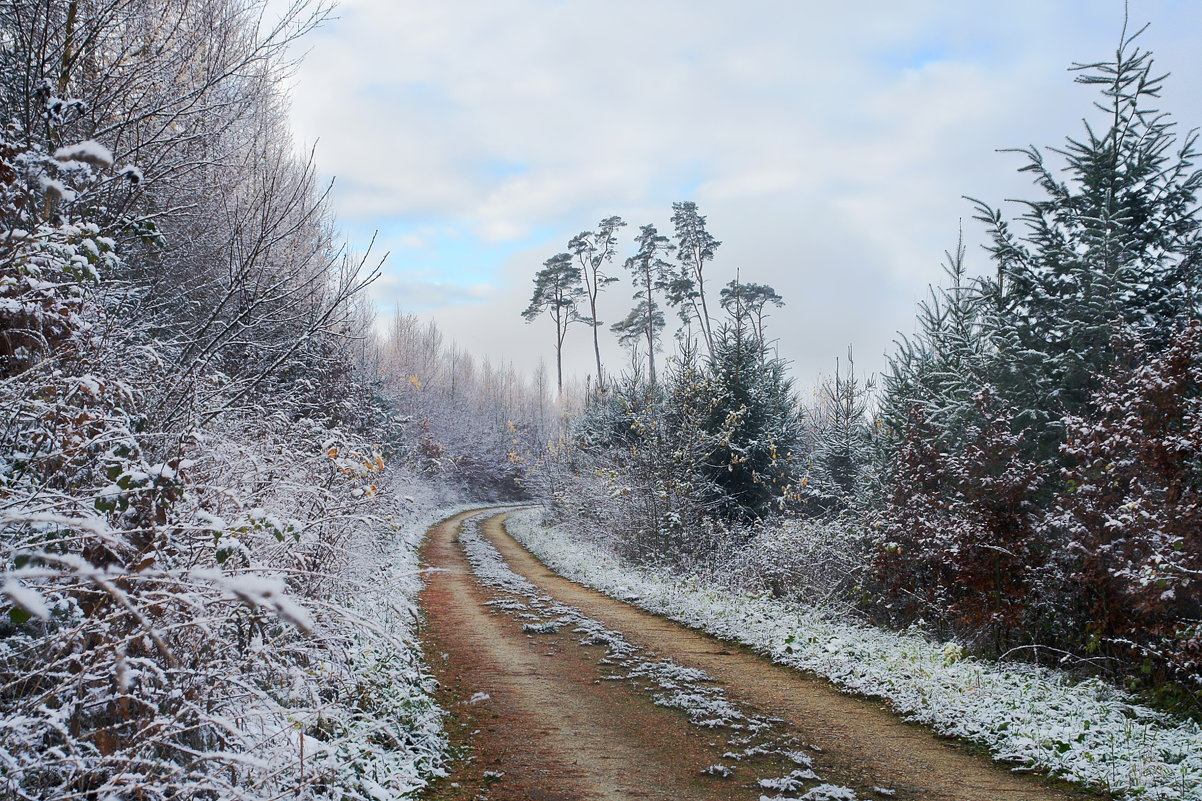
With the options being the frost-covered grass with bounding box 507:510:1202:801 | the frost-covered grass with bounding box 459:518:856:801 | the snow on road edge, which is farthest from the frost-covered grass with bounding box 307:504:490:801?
the frost-covered grass with bounding box 507:510:1202:801

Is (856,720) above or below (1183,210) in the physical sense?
below

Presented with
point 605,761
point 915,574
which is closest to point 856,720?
point 605,761

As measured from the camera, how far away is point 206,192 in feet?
30.3

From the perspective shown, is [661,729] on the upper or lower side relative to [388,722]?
lower

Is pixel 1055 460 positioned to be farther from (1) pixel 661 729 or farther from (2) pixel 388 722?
(2) pixel 388 722

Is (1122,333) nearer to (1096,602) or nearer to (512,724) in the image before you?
(1096,602)

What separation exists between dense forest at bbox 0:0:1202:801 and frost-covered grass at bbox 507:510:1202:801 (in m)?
0.48

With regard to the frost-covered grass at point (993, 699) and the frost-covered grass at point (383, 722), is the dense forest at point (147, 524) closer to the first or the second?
the frost-covered grass at point (383, 722)

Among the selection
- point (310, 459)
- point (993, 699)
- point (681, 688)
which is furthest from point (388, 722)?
point (993, 699)

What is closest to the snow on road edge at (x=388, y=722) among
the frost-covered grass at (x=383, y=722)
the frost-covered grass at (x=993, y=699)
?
the frost-covered grass at (x=383, y=722)

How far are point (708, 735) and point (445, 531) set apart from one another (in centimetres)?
2220

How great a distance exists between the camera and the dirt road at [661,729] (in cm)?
508

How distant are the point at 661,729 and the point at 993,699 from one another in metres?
3.27

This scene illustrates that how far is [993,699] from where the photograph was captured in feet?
22.5
